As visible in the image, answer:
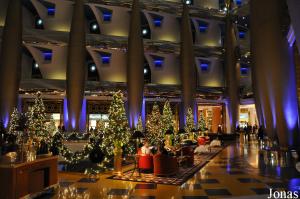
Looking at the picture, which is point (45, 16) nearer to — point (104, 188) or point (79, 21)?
point (79, 21)

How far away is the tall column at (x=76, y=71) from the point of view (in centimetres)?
2266

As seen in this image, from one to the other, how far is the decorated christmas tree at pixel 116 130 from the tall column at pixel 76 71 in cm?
1348

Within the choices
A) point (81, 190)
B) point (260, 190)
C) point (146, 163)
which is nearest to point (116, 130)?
point (146, 163)

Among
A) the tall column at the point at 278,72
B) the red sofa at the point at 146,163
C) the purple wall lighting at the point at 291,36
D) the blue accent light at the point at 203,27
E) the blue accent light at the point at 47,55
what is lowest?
the red sofa at the point at 146,163

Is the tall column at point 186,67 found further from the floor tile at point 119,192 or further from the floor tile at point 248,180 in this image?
the floor tile at point 119,192

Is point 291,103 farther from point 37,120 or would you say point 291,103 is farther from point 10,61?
point 10,61

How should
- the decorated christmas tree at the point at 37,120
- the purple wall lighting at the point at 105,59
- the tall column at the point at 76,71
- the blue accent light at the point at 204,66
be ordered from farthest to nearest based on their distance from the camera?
the blue accent light at the point at 204,66 < the purple wall lighting at the point at 105,59 < the tall column at the point at 76,71 < the decorated christmas tree at the point at 37,120

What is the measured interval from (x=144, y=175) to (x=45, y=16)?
2446 centimetres

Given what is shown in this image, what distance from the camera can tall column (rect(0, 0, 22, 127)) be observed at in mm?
21125

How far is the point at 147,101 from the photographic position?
27922 millimetres

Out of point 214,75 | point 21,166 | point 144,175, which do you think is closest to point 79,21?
point 214,75

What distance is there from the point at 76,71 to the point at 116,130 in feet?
48.5

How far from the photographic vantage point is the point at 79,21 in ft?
78.2

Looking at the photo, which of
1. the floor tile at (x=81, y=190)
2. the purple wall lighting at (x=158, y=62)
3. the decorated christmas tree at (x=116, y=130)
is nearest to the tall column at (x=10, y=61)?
the purple wall lighting at (x=158, y=62)
